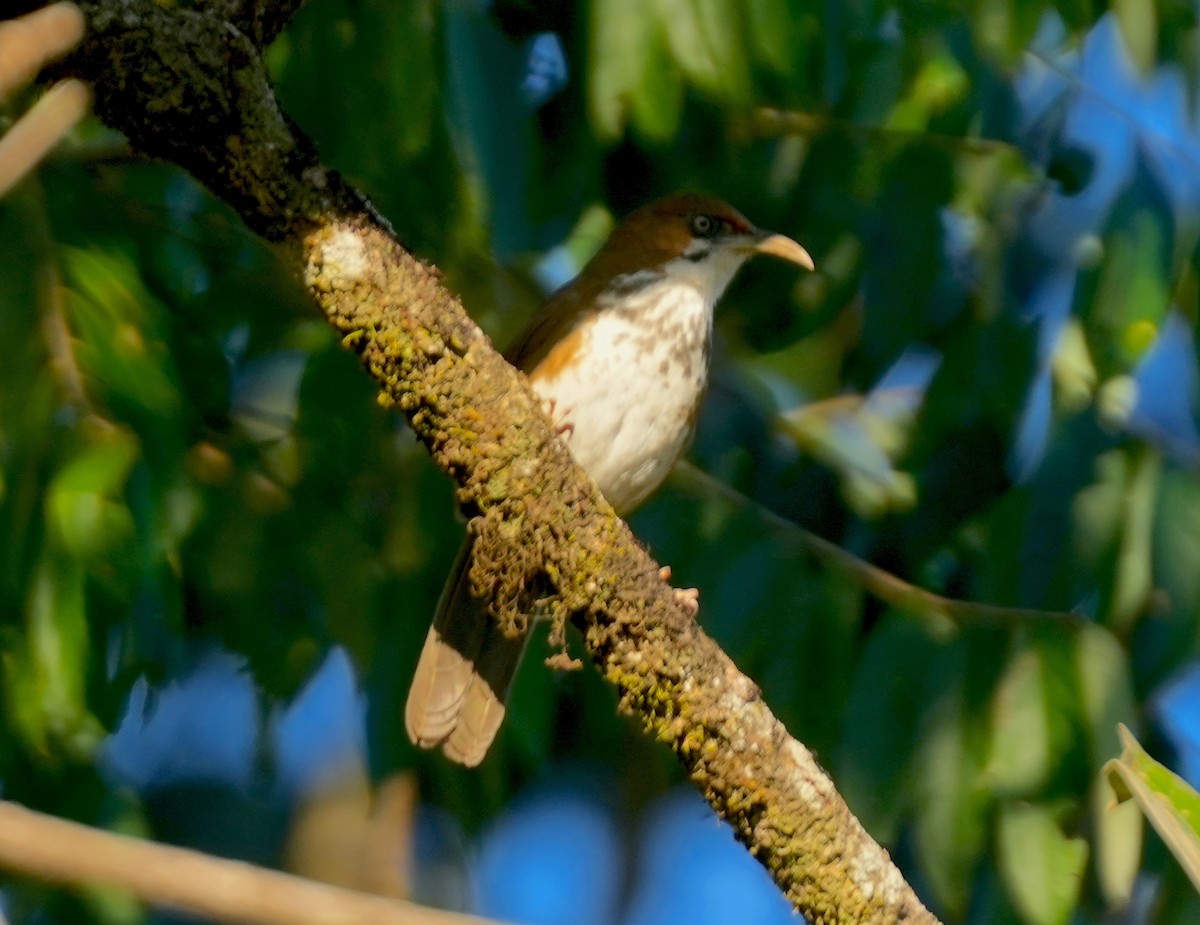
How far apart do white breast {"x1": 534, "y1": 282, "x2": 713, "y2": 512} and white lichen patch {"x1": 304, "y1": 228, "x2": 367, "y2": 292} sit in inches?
60.7

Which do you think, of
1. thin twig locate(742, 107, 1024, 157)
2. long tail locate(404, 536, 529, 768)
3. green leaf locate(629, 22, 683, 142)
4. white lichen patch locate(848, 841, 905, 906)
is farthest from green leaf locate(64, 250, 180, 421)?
thin twig locate(742, 107, 1024, 157)

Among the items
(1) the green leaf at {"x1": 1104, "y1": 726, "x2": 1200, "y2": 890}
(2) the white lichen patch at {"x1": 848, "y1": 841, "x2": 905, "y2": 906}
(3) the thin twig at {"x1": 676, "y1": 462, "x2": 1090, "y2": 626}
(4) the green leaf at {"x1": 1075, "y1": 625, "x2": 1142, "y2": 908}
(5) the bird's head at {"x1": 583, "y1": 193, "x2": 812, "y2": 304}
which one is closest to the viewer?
(1) the green leaf at {"x1": 1104, "y1": 726, "x2": 1200, "y2": 890}

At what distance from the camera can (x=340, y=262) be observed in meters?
2.76

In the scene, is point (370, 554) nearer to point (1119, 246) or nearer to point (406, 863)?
point (1119, 246)

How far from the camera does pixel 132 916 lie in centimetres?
392

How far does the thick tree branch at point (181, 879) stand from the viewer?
0.84 m

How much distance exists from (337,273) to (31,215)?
1.26 metres

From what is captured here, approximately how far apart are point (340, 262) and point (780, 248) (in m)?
2.19

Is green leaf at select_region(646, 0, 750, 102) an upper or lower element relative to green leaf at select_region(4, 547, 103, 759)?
upper

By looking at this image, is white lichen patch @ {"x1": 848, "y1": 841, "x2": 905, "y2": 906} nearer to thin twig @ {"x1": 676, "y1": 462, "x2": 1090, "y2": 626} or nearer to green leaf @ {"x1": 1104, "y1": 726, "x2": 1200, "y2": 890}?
green leaf @ {"x1": 1104, "y1": 726, "x2": 1200, "y2": 890}

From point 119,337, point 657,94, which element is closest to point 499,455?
point 119,337

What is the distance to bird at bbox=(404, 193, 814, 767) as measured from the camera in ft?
13.0

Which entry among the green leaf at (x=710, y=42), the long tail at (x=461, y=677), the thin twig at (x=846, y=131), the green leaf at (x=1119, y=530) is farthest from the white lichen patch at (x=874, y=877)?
the thin twig at (x=846, y=131)

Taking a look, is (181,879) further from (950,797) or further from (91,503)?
(950,797)
